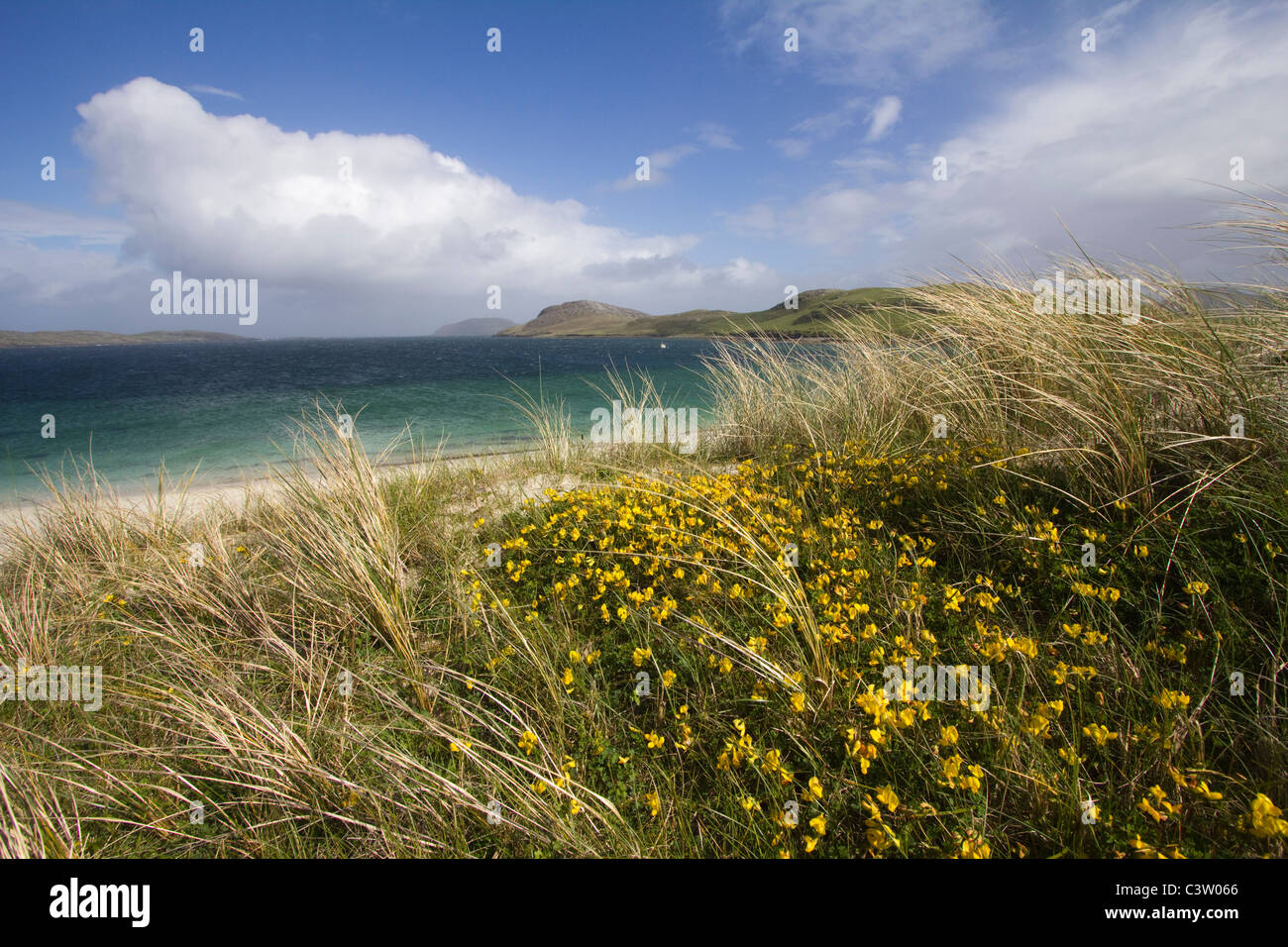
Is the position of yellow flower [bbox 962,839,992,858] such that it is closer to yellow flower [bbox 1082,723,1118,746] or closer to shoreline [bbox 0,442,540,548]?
yellow flower [bbox 1082,723,1118,746]

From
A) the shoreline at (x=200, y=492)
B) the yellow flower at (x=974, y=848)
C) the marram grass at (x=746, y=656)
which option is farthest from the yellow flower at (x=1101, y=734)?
the shoreline at (x=200, y=492)

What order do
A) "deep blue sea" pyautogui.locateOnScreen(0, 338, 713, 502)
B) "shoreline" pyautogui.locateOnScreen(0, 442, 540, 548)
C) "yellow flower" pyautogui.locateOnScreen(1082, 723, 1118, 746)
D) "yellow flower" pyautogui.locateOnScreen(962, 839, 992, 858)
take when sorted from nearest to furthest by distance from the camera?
1. "yellow flower" pyautogui.locateOnScreen(962, 839, 992, 858)
2. "yellow flower" pyautogui.locateOnScreen(1082, 723, 1118, 746)
3. "shoreline" pyautogui.locateOnScreen(0, 442, 540, 548)
4. "deep blue sea" pyautogui.locateOnScreen(0, 338, 713, 502)

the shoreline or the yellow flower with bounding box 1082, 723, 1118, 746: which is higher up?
the shoreline

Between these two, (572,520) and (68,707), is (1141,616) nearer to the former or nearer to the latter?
(572,520)

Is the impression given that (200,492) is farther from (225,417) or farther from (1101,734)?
(225,417)

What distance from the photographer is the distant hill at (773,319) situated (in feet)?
23.4

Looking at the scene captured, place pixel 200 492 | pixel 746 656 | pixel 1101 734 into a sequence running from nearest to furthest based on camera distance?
1. pixel 1101 734
2. pixel 746 656
3. pixel 200 492

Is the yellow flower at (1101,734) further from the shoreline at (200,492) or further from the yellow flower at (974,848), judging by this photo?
the shoreline at (200,492)

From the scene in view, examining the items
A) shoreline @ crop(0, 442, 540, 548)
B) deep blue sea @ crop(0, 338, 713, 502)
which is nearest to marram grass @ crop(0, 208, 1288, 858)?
shoreline @ crop(0, 442, 540, 548)

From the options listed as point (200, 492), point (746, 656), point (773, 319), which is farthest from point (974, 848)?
point (773, 319)

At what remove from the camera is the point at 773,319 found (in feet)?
308

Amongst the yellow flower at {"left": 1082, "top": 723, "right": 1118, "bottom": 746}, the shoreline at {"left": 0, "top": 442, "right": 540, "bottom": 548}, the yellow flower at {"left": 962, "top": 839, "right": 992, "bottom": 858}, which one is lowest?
the yellow flower at {"left": 962, "top": 839, "right": 992, "bottom": 858}

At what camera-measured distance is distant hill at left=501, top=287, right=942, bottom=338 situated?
23.4 feet
